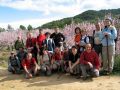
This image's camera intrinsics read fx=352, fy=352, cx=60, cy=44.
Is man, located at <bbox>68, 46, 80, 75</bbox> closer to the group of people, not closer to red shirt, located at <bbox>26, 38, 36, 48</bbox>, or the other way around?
the group of people

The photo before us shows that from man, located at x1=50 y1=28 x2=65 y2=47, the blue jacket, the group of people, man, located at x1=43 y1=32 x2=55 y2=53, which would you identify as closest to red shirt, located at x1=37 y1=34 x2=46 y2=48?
the group of people

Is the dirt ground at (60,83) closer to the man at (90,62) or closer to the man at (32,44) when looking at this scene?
the man at (90,62)

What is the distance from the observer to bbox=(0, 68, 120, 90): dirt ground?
12078mm

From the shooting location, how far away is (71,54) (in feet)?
44.4

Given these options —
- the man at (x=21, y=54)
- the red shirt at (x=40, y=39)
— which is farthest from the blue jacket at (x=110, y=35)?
the man at (x=21, y=54)

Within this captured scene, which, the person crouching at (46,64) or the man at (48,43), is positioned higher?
the man at (48,43)

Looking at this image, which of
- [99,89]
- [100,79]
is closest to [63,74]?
[100,79]

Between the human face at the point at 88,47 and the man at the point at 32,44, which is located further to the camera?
the man at the point at 32,44

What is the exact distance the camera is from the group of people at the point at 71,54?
1302 centimetres

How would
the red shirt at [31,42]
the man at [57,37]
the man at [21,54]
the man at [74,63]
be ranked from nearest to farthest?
the man at [74,63] → the man at [57,37] → the red shirt at [31,42] → the man at [21,54]

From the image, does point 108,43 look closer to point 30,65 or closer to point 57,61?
→ point 57,61

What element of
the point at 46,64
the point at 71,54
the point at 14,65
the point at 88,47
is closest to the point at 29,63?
the point at 46,64

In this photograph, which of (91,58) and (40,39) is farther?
(40,39)

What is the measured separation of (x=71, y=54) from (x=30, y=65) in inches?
75.2
